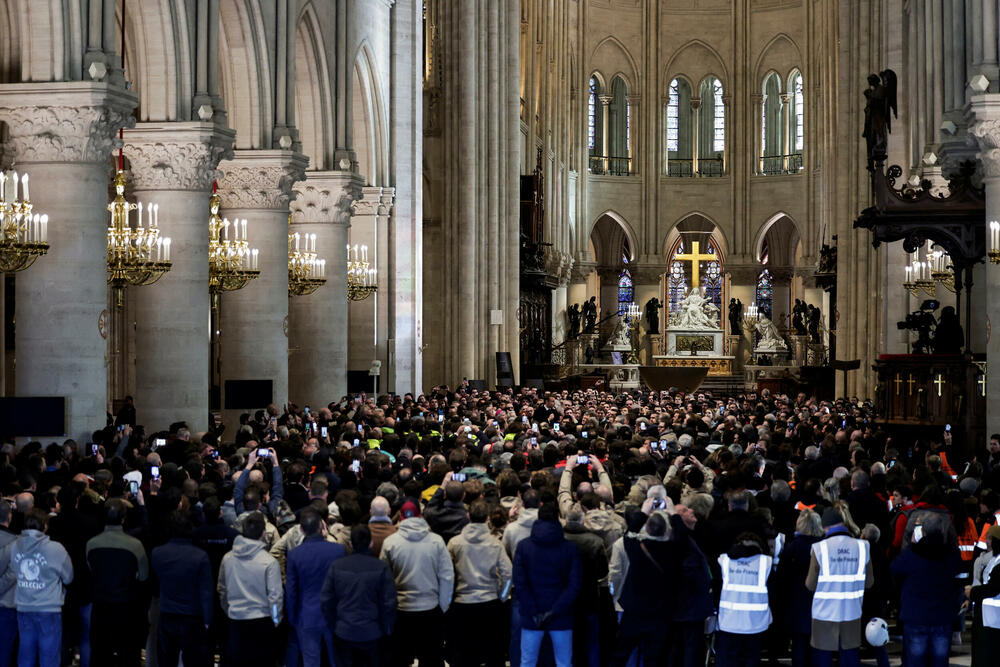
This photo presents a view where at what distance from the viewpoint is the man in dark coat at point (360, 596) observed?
992 centimetres

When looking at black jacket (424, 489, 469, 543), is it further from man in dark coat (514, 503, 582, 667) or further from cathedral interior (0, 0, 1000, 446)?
cathedral interior (0, 0, 1000, 446)

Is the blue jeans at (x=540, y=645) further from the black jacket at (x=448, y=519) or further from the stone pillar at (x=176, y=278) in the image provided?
the stone pillar at (x=176, y=278)

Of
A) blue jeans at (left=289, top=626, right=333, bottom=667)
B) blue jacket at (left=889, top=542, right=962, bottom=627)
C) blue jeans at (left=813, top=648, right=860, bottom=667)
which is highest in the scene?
blue jacket at (left=889, top=542, right=962, bottom=627)

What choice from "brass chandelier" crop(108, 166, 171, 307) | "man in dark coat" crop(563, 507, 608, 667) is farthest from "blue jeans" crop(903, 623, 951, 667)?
"brass chandelier" crop(108, 166, 171, 307)

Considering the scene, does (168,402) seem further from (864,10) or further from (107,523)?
(864,10)

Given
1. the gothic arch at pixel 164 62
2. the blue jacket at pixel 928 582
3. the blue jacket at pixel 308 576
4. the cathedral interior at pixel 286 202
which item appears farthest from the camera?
the gothic arch at pixel 164 62

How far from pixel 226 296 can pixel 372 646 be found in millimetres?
17839

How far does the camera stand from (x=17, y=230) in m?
17.2

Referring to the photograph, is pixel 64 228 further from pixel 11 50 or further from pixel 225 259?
pixel 225 259

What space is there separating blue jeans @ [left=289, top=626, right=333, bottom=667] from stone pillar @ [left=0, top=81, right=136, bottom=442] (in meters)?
9.18

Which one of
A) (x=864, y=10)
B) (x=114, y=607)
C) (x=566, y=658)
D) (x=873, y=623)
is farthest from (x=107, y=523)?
(x=864, y=10)

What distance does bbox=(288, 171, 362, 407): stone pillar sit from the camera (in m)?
30.7

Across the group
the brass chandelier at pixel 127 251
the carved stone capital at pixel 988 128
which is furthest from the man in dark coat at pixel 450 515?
the carved stone capital at pixel 988 128

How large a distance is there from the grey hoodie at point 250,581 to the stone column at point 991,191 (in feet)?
47.3
